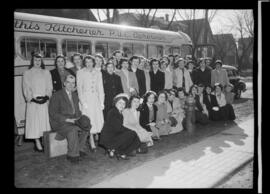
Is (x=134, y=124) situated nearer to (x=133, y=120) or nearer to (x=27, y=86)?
(x=133, y=120)

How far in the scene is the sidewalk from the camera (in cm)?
468

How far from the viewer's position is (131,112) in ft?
20.7

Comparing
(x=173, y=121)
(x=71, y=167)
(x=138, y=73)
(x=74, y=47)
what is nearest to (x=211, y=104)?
(x=173, y=121)

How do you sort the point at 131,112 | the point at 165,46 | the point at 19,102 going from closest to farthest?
the point at 131,112
the point at 19,102
the point at 165,46

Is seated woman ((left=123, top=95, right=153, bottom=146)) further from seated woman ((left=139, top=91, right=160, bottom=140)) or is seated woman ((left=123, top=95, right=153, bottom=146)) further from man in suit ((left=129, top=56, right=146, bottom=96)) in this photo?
man in suit ((left=129, top=56, right=146, bottom=96))

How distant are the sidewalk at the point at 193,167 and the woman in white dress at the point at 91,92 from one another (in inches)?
64.0

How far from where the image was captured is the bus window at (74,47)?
910 cm

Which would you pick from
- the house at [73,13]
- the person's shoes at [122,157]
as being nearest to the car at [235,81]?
the person's shoes at [122,157]

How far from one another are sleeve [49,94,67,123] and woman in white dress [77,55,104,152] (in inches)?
21.0

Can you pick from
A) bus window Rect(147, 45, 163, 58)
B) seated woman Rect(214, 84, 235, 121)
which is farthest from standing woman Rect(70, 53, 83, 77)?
bus window Rect(147, 45, 163, 58)
